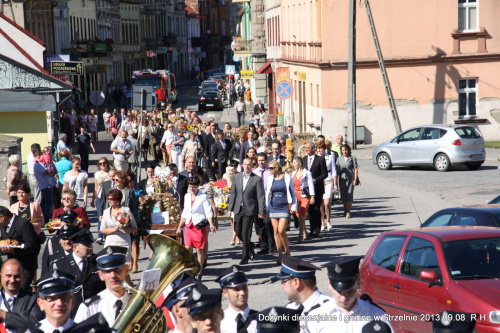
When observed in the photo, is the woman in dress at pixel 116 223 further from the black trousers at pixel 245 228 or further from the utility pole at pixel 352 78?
the utility pole at pixel 352 78

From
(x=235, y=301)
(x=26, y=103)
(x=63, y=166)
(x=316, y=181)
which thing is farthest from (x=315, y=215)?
(x=26, y=103)

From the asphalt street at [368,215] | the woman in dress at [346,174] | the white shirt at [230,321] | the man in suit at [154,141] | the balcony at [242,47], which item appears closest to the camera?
the white shirt at [230,321]

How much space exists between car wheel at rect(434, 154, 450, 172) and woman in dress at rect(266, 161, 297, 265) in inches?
559

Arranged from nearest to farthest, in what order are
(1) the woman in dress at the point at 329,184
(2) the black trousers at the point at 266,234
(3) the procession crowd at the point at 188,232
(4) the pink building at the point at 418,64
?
(3) the procession crowd at the point at 188,232 → (2) the black trousers at the point at 266,234 → (1) the woman in dress at the point at 329,184 → (4) the pink building at the point at 418,64

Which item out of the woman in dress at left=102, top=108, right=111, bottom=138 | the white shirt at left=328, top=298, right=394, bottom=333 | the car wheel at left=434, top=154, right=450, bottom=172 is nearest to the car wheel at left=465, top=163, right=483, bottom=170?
the car wheel at left=434, top=154, right=450, bottom=172

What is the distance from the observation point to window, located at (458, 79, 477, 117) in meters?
37.2

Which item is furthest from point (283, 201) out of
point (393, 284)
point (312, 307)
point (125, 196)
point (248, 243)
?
point (312, 307)

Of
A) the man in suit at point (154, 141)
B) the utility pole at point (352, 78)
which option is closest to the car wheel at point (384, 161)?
the utility pole at point (352, 78)

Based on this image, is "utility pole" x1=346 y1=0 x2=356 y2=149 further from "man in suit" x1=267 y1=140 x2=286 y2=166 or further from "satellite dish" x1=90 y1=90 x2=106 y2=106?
"man in suit" x1=267 y1=140 x2=286 y2=166

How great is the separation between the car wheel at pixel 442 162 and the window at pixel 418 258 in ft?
61.6

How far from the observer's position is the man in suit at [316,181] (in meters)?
16.8

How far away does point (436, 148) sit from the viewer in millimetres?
27812

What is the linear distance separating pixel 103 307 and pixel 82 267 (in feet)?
4.48

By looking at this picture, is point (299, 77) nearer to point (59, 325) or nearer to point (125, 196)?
point (125, 196)
